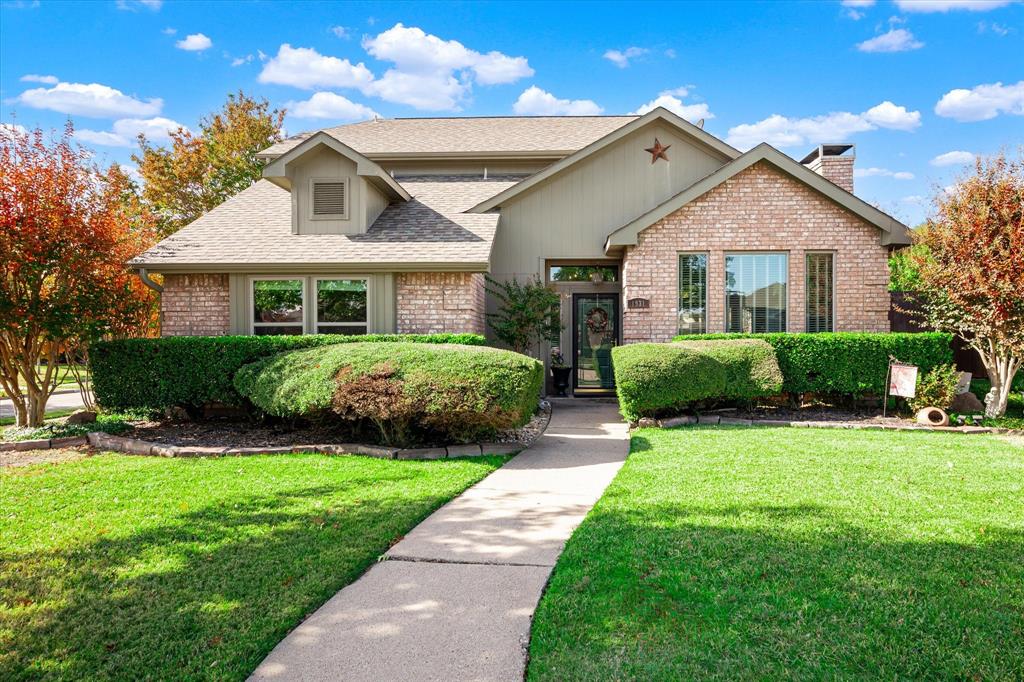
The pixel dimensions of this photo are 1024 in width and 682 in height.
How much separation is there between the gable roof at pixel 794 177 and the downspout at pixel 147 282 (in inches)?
361

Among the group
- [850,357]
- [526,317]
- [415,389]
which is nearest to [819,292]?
[850,357]

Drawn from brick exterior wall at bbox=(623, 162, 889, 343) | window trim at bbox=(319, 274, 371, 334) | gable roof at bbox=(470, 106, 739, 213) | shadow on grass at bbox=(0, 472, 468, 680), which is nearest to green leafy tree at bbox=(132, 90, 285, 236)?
window trim at bbox=(319, 274, 371, 334)

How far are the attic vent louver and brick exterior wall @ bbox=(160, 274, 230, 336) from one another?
2.39 m

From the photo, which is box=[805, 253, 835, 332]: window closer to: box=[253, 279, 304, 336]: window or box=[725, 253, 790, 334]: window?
box=[725, 253, 790, 334]: window

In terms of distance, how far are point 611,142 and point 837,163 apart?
5.17 m

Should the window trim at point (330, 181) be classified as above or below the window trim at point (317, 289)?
above

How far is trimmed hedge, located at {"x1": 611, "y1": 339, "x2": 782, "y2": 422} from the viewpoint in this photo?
9.17 metres

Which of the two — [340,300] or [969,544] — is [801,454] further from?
[340,300]

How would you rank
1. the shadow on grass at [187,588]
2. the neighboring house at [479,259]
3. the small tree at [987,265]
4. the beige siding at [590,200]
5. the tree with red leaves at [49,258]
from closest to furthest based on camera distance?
the shadow on grass at [187,588] → the tree with red leaves at [49,258] → the small tree at [987,265] → the neighboring house at [479,259] → the beige siding at [590,200]

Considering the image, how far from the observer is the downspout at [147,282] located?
11.4 m

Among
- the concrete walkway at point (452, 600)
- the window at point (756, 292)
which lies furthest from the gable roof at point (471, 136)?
the concrete walkway at point (452, 600)

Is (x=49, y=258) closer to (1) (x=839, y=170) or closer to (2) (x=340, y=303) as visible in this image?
(2) (x=340, y=303)

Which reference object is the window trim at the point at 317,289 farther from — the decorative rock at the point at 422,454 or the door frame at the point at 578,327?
the decorative rock at the point at 422,454

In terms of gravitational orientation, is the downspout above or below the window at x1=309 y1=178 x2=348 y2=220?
below
